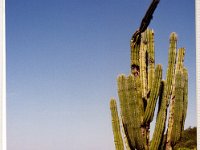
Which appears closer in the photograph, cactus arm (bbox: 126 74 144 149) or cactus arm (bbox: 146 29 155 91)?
cactus arm (bbox: 126 74 144 149)

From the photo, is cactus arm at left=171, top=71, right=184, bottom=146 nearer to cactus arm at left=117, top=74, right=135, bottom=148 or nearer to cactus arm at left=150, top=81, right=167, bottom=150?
cactus arm at left=150, top=81, right=167, bottom=150

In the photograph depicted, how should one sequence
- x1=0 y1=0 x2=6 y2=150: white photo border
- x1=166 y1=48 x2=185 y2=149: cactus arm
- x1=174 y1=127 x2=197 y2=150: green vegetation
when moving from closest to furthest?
x1=0 y1=0 x2=6 y2=150: white photo border
x1=174 y1=127 x2=197 y2=150: green vegetation
x1=166 y1=48 x2=185 y2=149: cactus arm

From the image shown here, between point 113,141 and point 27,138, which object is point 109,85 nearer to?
point 113,141

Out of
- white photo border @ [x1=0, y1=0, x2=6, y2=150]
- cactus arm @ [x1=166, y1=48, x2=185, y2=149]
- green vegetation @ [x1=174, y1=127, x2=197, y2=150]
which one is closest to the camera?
white photo border @ [x1=0, y1=0, x2=6, y2=150]

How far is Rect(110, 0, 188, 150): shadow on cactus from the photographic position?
393cm

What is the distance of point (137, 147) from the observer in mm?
3914

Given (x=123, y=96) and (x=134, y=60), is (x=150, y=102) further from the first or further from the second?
(x=134, y=60)

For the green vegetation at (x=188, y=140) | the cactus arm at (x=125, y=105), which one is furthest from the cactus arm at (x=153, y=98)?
the green vegetation at (x=188, y=140)

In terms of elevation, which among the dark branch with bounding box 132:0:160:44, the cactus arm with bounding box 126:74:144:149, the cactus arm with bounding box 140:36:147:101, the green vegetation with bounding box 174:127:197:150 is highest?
the dark branch with bounding box 132:0:160:44

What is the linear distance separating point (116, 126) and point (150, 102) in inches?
12.8

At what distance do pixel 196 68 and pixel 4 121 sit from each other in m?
1.47

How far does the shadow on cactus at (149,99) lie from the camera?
12.9ft

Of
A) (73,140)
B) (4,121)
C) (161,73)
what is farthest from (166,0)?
(4,121)

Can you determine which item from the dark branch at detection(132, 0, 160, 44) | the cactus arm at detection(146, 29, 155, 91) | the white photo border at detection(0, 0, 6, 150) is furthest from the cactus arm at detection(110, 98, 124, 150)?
the white photo border at detection(0, 0, 6, 150)
